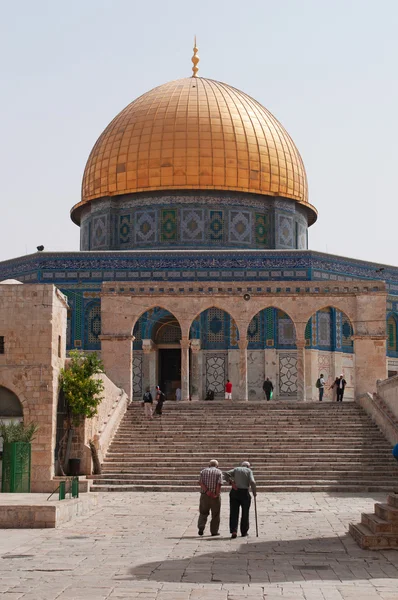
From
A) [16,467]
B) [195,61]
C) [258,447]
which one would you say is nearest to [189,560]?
[16,467]

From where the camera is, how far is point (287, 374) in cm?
2359

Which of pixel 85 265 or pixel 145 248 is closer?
pixel 85 265

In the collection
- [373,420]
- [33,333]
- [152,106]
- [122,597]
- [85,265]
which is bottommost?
[122,597]

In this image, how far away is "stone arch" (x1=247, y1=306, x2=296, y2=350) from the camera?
78.0 ft

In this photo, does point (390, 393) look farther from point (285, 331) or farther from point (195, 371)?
point (195, 371)

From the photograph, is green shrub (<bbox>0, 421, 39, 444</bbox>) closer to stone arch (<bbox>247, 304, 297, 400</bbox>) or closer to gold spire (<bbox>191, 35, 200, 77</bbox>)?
stone arch (<bbox>247, 304, 297, 400</bbox>)

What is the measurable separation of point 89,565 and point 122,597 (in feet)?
4.90

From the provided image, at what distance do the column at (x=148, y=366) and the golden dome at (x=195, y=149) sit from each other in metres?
5.14

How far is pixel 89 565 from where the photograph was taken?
769 cm

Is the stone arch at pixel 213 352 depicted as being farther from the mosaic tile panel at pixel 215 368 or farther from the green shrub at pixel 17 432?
the green shrub at pixel 17 432

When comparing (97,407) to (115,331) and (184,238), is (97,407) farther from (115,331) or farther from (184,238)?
(184,238)

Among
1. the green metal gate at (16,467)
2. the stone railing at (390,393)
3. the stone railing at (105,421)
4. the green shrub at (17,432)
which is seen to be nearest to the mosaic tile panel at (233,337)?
the stone railing at (105,421)

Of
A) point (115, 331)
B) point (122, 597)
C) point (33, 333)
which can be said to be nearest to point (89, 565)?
point (122, 597)

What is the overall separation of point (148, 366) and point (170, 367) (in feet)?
4.30
